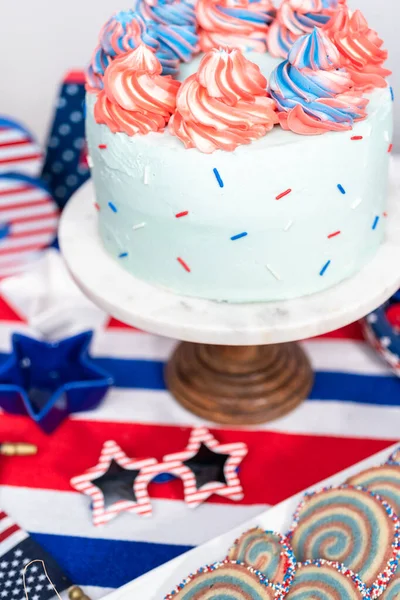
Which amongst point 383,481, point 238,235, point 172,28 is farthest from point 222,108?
point 383,481

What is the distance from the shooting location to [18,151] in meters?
1.73

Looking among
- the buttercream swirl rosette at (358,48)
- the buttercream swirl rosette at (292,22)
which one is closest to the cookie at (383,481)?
the buttercream swirl rosette at (358,48)

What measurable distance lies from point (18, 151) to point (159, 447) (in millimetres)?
852

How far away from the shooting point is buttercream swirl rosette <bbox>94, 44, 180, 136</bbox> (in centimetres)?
107

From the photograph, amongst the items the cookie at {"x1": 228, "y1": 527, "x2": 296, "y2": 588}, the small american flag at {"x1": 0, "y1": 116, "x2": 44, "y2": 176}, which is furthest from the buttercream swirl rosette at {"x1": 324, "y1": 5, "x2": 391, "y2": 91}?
the small american flag at {"x1": 0, "y1": 116, "x2": 44, "y2": 176}

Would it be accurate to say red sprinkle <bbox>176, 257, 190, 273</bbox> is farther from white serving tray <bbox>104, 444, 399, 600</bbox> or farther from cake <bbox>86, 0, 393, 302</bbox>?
white serving tray <bbox>104, 444, 399, 600</bbox>

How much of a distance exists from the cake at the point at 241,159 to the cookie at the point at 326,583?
1.39 ft

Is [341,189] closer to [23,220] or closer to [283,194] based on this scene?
[283,194]

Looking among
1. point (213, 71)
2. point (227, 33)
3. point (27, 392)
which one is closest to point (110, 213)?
point (213, 71)

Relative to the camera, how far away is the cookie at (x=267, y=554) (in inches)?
39.7

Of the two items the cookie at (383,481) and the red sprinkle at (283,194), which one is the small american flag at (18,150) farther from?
the cookie at (383,481)

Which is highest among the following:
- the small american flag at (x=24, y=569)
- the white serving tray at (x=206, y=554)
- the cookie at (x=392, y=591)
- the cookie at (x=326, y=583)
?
the cookie at (x=392, y=591)

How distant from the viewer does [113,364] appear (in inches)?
61.0

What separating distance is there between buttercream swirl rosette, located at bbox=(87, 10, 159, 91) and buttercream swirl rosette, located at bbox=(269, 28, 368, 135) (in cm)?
27
